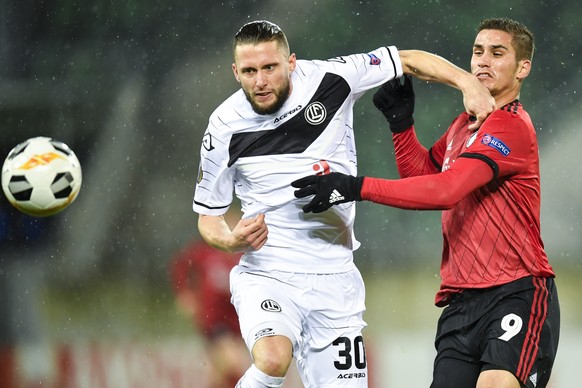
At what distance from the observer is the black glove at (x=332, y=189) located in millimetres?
3463

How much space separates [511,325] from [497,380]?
228 mm

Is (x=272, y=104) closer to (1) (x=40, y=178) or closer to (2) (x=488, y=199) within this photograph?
(2) (x=488, y=199)

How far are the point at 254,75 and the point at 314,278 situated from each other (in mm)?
914

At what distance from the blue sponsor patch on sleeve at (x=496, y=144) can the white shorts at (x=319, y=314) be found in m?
1.02

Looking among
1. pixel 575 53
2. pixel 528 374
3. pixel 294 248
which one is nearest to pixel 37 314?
pixel 294 248

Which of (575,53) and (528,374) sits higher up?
(575,53)

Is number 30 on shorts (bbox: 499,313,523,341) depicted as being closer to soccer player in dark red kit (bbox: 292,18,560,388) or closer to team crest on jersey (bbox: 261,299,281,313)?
soccer player in dark red kit (bbox: 292,18,560,388)

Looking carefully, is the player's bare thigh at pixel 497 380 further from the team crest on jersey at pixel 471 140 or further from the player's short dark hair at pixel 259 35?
the player's short dark hair at pixel 259 35

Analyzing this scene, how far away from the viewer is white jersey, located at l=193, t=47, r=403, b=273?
4016mm

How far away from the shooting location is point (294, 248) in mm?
4059

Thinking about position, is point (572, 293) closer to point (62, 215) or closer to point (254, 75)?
point (254, 75)

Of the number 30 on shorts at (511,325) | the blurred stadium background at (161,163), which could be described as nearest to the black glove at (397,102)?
the number 30 on shorts at (511,325)

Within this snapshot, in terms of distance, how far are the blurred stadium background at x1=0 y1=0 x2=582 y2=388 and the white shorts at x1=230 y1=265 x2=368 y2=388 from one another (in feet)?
6.69

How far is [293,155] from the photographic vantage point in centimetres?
401
